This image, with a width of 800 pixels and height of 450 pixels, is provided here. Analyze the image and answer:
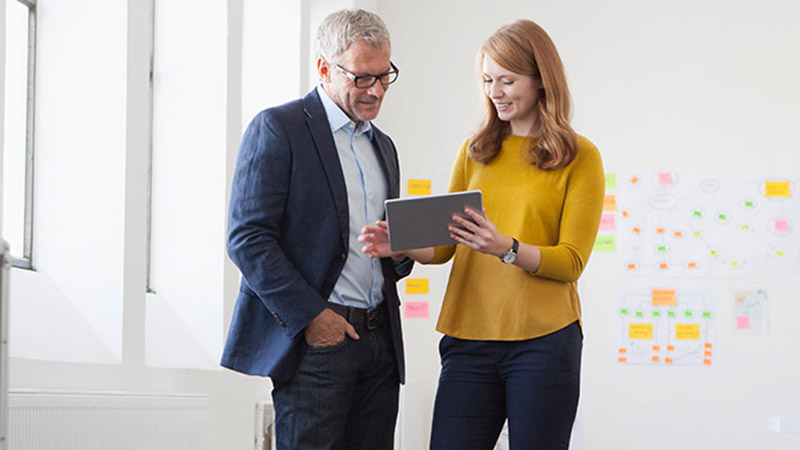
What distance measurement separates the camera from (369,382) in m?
2.20

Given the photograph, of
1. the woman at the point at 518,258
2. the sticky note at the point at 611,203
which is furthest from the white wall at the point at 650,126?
the woman at the point at 518,258

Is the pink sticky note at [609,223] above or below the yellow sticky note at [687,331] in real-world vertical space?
above

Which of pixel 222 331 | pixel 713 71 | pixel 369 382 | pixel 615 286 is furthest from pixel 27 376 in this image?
pixel 713 71

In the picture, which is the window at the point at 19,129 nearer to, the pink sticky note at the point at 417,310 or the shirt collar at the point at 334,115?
the shirt collar at the point at 334,115

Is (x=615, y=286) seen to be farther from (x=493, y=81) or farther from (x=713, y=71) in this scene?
(x=493, y=81)

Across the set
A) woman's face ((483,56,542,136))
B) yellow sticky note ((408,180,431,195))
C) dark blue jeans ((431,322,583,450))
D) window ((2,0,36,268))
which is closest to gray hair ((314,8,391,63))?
woman's face ((483,56,542,136))

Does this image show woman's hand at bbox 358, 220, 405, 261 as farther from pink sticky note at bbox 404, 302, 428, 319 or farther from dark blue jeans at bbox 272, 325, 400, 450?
pink sticky note at bbox 404, 302, 428, 319

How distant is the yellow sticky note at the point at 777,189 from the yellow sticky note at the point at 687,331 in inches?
28.9

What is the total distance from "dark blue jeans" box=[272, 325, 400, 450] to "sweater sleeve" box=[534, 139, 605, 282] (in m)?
0.42

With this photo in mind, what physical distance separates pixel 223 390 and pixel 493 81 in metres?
1.80

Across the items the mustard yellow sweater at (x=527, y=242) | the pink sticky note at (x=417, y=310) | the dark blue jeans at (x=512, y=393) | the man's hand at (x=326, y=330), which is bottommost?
the pink sticky note at (x=417, y=310)

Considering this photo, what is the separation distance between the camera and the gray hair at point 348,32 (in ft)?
7.25

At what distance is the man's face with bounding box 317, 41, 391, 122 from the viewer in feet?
7.23

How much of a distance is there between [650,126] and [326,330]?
11.5 feet
